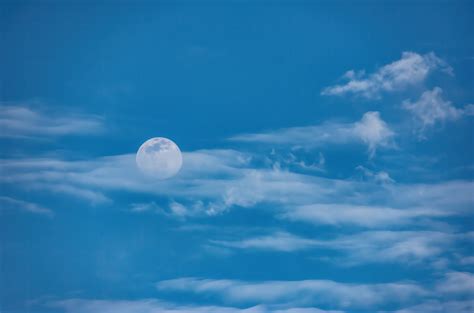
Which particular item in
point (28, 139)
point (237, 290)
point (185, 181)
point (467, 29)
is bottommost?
point (237, 290)

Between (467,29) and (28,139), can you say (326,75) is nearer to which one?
(467,29)

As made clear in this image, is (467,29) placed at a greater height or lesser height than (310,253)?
greater

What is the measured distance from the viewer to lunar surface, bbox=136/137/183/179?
17.2 feet

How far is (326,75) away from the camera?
5.29m

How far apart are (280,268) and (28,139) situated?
8.56ft

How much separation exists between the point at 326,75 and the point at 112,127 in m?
2.04

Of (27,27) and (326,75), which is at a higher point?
(27,27)

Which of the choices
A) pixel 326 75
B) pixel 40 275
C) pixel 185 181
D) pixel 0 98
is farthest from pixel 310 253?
pixel 0 98

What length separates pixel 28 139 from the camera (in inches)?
208

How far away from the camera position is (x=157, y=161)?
5.22 metres

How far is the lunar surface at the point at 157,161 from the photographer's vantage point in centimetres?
523

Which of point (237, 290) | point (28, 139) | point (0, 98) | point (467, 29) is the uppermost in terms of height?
point (467, 29)

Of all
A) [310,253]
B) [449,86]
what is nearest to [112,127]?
[310,253]

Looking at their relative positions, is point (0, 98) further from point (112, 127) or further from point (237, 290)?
point (237, 290)
